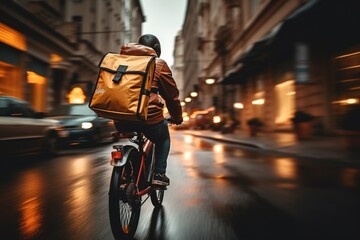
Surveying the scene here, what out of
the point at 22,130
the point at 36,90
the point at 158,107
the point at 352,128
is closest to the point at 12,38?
the point at 36,90

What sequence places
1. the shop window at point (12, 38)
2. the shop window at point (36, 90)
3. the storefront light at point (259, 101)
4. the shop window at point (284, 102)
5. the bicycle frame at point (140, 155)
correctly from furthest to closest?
1. the storefront light at point (259, 101)
2. the shop window at point (36, 90)
3. the shop window at point (284, 102)
4. the shop window at point (12, 38)
5. the bicycle frame at point (140, 155)

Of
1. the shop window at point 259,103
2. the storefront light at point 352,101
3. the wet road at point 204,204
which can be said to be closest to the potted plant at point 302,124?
the storefront light at point 352,101

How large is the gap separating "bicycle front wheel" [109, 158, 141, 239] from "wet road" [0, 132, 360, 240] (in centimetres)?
17

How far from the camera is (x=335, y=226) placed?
3.08 metres

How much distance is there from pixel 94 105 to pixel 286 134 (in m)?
14.1

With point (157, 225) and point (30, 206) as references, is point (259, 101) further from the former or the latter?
point (157, 225)

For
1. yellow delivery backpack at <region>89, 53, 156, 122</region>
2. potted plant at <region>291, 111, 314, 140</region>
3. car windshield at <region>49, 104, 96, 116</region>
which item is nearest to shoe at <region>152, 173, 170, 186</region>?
yellow delivery backpack at <region>89, 53, 156, 122</region>

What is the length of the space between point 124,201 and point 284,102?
1534cm

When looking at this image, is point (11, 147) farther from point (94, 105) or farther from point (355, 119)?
Answer: point (355, 119)

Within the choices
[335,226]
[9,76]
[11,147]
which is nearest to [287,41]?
[11,147]

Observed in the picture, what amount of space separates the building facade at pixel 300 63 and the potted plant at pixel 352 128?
161 cm

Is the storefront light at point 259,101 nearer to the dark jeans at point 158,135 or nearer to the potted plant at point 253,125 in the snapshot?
the potted plant at point 253,125

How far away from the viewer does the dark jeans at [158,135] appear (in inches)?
122

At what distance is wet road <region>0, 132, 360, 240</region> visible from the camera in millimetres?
2922
